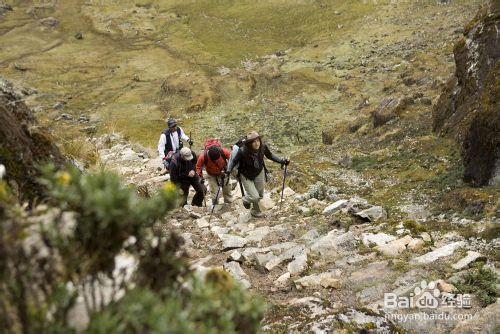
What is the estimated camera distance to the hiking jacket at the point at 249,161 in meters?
11.7

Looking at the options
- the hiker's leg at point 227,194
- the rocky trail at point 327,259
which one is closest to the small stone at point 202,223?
the rocky trail at point 327,259

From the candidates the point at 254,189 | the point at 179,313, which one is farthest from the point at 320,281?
the point at 179,313

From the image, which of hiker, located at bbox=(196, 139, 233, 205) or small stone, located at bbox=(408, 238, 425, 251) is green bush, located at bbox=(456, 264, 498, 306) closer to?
small stone, located at bbox=(408, 238, 425, 251)

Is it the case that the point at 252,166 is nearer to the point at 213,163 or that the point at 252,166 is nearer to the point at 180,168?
the point at 213,163

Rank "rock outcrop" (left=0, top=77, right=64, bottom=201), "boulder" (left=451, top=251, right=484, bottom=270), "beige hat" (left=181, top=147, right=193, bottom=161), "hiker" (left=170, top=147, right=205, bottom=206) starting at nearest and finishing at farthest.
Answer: "rock outcrop" (left=0, top=77, right=64, bottom=201) < "boulder" (left=451, top=251, right=484, bottom=270) < "beige hat" (left=181, top=147, right=193, bottom=161) < "hiker" (left=170, top=147, right=205, bottom=206)

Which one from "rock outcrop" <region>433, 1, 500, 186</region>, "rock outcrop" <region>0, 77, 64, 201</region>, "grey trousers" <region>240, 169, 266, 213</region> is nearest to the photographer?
"rock outcrop" <region>0, 77, 64, 201</region>

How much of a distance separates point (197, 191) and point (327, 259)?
232 inches

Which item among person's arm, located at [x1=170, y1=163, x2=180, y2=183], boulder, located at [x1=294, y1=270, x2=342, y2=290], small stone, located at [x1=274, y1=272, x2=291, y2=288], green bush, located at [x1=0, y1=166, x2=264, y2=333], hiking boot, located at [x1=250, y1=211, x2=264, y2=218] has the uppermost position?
green bush, located at [x1=0, y1=166, x2=264, y2=333]

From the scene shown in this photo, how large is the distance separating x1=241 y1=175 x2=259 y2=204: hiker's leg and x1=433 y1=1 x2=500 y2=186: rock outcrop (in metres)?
6.01

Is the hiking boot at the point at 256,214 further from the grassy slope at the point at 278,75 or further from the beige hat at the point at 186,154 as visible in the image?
the grassy slope at the point at 278,75

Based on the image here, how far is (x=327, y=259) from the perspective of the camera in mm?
8891

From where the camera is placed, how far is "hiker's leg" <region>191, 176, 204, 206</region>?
13320mm

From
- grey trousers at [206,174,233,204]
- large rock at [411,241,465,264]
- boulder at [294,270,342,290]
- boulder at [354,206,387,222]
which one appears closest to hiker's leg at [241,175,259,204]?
grey trousers at [206,174,233,204]

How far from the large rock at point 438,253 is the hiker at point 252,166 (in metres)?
4.91
